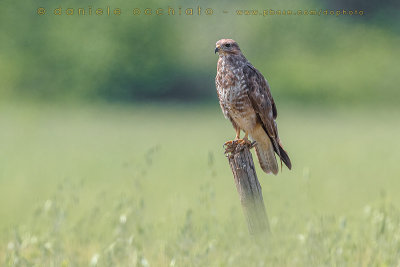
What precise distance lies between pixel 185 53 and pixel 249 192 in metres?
33.8

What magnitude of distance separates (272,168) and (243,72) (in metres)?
0.81

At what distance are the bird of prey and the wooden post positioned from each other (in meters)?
1.36

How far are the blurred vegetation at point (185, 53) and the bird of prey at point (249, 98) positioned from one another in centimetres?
2927

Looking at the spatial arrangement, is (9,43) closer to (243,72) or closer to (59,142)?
(59,142)

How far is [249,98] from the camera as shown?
6348 millimetres

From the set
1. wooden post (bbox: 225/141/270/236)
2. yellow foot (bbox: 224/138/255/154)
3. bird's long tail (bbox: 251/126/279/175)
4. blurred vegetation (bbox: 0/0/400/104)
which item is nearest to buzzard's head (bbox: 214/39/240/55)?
bird's long tail (bbox: 251/126/279/175)

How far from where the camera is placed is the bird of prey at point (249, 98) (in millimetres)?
6312

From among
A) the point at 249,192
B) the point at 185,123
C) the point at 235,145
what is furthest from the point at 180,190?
the point at 185,123

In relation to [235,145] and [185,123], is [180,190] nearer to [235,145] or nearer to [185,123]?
[235,145]

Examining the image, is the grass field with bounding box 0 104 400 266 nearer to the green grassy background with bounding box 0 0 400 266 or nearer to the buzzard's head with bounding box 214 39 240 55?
the green grassy background with bounding box 0 0 400 266

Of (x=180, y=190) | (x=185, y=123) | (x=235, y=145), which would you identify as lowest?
(x=185, y=123)

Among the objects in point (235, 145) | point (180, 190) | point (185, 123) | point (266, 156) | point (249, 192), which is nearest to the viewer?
point (249, 192)

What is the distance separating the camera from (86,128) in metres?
26.7

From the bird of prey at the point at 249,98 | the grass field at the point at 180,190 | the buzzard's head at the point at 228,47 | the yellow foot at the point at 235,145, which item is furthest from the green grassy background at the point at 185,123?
the buzzard's head at the point at 228,47
